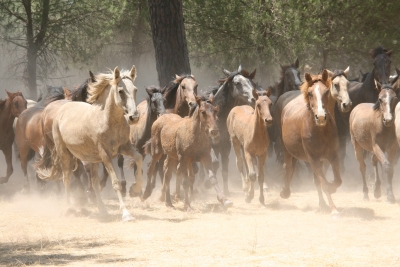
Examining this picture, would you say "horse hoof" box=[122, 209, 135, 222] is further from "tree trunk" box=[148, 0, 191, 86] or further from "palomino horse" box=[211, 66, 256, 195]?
"tree trunk" box=[148, 0, 191, 86]

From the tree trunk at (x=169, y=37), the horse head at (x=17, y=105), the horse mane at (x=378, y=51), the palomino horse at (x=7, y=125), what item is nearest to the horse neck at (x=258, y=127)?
the horse mane at (x=378, y=51)

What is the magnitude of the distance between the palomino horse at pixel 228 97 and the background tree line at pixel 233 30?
354 centimetres

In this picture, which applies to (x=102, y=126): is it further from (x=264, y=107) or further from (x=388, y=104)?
(x=388, y=104)

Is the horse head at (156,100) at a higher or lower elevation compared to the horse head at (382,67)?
lower

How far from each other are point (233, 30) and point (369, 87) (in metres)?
6.62

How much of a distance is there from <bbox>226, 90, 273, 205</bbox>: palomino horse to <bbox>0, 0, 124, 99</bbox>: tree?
10.0m

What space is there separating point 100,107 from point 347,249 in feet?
16.4

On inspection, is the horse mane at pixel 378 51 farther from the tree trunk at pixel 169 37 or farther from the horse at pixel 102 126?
the horse at pixel 102 126

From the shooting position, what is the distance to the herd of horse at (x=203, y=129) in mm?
11484

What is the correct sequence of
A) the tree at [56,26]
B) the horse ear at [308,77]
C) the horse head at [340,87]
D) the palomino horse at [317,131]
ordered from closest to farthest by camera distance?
the palomino horse at [317,131], the horse ear at [308,77], the horse head at [340,87], the tree at [56,26]

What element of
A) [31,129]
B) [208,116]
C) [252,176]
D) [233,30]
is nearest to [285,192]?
[252,176]

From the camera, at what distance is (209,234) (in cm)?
972

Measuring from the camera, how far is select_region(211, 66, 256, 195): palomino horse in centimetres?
1530

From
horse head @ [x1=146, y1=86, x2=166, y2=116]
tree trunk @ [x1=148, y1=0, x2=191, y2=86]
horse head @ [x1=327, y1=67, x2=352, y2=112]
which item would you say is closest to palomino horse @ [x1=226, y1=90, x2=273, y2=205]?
horse head @ [x1=327, y1=67, x2=352, y2=112]
